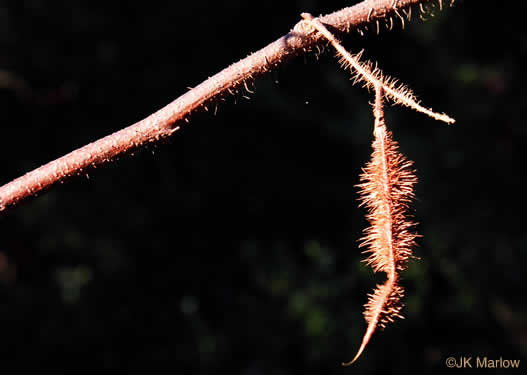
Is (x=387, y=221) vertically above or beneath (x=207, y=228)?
beneath

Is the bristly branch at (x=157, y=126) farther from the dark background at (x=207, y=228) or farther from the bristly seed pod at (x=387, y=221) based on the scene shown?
the dark background at (x=207, y=228)

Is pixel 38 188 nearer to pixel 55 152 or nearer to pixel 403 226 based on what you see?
pixel 403 226

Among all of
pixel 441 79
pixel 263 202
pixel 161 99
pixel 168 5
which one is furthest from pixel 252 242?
pixel 441 79

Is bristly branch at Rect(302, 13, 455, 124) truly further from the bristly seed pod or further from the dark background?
the dark background

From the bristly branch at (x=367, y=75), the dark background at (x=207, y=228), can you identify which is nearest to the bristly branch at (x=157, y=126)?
the bristly branch at (x=367, y=75)

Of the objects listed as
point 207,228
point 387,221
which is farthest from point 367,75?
point 207,228

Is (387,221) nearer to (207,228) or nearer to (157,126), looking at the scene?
(157,126)

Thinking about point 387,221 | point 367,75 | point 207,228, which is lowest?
point 387,221
